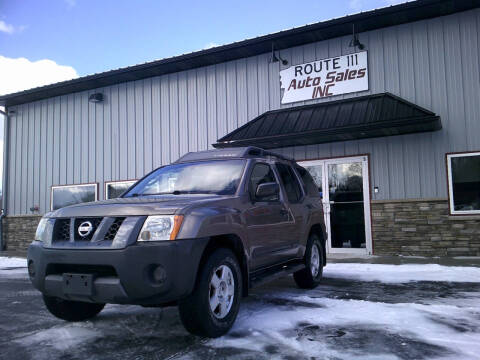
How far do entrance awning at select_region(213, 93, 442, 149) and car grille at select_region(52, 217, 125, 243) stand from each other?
23.5ft

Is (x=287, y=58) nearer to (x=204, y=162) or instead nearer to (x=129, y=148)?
(x=129, y=148)

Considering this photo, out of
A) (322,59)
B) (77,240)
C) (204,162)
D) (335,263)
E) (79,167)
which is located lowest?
(335,263)

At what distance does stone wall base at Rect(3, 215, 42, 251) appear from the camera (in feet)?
52.3

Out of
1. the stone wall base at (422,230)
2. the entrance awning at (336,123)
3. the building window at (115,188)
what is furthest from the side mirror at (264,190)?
the building window at (115,188)

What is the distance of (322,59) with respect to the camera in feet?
38.1

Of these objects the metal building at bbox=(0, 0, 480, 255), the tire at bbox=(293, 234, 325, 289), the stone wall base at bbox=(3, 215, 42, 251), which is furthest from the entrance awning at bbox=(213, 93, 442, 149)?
the stone wall base at bbox=(3, 215, 42, 251)

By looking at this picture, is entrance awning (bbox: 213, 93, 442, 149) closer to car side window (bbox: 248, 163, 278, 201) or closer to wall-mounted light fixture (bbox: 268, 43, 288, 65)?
wall-mounted light fixture (bbox: 268, 43, 288, 65)

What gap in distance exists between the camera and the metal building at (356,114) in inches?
389

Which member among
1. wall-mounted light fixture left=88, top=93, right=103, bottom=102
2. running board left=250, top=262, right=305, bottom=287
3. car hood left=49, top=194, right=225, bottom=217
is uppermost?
wall-mounted light fixture left=88, top=93, right=103, bottom=102

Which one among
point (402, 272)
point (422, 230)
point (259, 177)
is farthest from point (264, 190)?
point (422, 230)

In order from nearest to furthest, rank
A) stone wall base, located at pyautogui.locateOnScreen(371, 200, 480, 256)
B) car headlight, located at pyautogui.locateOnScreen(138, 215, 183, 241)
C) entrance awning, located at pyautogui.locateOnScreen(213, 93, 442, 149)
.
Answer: car headlight, located at pyautogui.locateOnScreen(138, 215, 183, 241), entrance awning, located at pyautogui.locateOnScreen(213, 93, 442, 149), stone wall base, located at pyautogui.locateOnScreen(371, 200, 480, 256)

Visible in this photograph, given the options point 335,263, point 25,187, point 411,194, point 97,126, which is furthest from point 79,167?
point 411,194

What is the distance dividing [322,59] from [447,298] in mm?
7816

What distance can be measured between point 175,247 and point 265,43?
31.4ft
